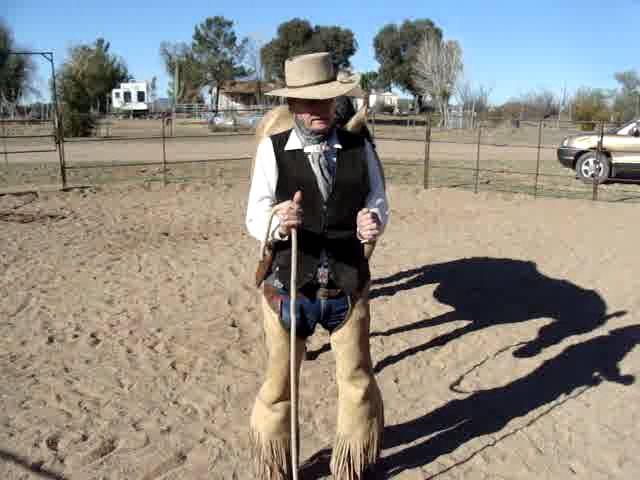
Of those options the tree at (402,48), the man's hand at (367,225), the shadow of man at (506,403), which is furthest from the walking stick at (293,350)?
the tree at (402,48)

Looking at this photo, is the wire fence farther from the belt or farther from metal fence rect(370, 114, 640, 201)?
the belt

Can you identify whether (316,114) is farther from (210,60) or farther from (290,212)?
(210,60)

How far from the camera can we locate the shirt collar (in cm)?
233

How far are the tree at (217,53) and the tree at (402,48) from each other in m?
12.3

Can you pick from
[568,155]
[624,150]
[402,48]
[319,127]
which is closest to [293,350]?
[319,127]

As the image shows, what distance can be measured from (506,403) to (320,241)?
6.07 feet

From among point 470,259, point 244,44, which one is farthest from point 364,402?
point 244,44

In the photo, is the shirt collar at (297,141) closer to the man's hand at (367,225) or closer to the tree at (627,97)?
the man's hand at (367,225)

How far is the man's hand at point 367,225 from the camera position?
7.41 feet

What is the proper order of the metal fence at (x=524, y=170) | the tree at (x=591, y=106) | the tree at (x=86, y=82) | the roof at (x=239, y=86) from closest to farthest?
the metal fence at (x=524, y=170)
the tree at (x=86, y=82)
the tree at (x=591, y=106)
the roof at (x=239, y=86)

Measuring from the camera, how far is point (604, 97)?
139ft

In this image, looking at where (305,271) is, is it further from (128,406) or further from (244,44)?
(244,44)

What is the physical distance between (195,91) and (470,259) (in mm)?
54832

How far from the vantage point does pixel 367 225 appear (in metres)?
2.26
